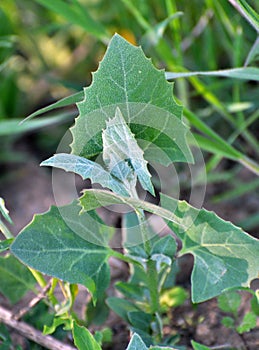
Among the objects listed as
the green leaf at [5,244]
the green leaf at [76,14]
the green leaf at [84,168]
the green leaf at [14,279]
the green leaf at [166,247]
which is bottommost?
the green leaf at [166,247]

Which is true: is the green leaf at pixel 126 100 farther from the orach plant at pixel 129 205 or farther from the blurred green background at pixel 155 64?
the blurred green background at pixel 155 64

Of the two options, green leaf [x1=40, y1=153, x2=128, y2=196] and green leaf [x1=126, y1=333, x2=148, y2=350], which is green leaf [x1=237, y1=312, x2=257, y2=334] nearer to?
green leaf [x1=126, y1=333, x2=148, y2=350]

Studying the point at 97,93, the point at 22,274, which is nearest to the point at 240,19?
the point at 97,93

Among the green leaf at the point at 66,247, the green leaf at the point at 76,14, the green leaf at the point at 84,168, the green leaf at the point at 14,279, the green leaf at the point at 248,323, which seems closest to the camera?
the green leaf at the point at 84,168

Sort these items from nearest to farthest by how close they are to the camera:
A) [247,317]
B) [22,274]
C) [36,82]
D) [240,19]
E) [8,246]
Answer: [8,246] < [247,317] < [22,274] < [240,19] < [36,82]

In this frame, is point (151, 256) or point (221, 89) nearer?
point (151, 256)

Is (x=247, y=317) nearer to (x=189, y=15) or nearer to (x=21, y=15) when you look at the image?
(x=189, y=15)

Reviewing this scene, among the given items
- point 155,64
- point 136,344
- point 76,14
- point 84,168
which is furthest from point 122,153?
point 155,64

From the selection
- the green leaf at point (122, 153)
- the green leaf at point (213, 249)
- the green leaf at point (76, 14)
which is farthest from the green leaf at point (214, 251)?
the green leaf at point (76, 14)
